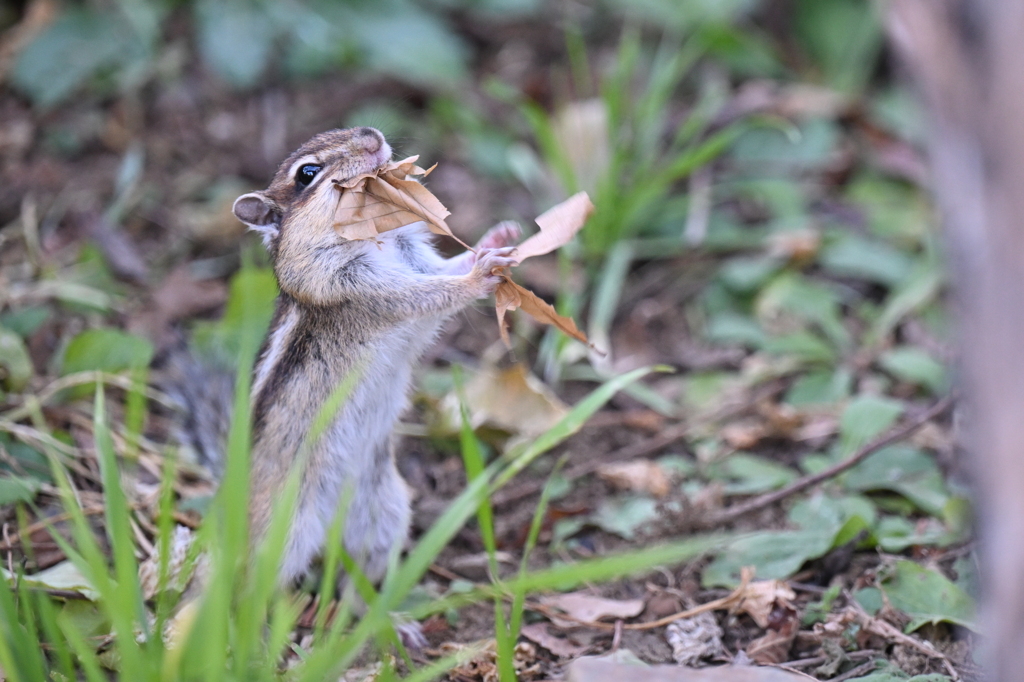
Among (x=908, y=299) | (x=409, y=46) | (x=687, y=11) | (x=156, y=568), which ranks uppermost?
(x=687, y=11)

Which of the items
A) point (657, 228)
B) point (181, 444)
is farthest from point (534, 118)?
point (181, 444)

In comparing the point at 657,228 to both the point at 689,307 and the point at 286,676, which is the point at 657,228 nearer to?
the point at 689,307

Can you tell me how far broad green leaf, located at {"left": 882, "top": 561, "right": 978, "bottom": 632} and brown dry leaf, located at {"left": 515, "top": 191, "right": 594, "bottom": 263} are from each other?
144cm

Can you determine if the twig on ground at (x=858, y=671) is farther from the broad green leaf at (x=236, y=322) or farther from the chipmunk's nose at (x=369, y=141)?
the broad green leaf at (x=236, y=322)

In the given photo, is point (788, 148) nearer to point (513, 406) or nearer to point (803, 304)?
point (803, 304)

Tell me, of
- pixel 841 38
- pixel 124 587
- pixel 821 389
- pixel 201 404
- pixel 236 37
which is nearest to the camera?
pixel 124 587

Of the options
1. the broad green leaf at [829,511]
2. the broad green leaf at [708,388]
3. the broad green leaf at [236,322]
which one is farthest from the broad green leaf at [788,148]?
the broad green leaf at [236,322]

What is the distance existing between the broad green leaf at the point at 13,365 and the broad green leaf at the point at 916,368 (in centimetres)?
350

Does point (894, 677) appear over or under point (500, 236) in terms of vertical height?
under

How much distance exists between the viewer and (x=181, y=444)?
3732 millimetres

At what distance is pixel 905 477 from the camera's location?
357 cm

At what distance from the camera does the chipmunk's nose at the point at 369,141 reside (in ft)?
9.87

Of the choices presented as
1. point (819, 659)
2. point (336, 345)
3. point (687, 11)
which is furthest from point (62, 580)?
point (687, 11)

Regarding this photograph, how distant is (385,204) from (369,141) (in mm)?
237
